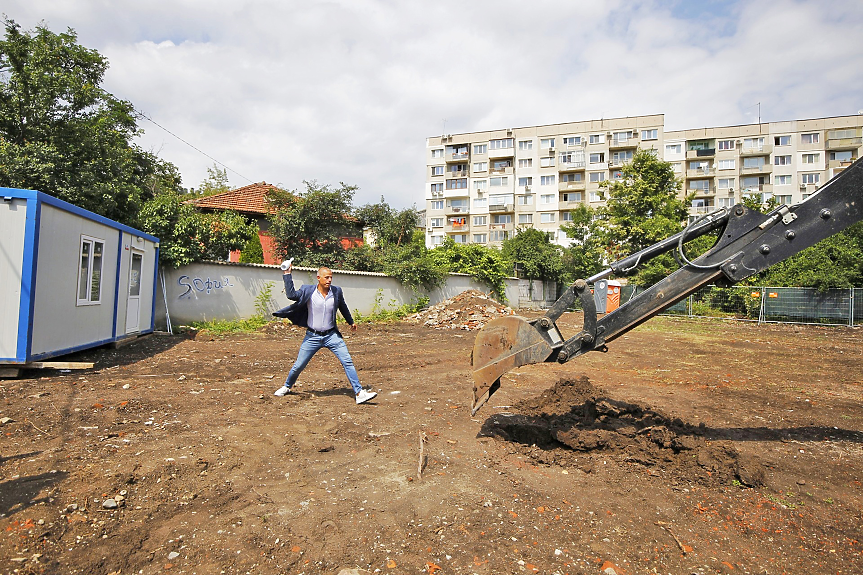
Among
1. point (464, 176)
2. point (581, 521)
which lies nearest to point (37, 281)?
point (581, 521)

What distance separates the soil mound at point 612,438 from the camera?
4.47 m

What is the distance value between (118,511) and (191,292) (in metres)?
14.0

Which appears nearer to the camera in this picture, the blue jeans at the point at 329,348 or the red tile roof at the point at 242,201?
the blue jeans at the point at 329,348

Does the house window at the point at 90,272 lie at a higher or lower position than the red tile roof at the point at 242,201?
lower

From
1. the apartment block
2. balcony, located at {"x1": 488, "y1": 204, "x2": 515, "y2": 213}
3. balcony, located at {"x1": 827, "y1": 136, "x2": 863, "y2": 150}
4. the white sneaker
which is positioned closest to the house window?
the white sneaker

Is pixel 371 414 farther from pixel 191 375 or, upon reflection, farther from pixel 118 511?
pixel 191 375

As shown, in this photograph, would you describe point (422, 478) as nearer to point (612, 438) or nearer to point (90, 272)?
point (612, 438)

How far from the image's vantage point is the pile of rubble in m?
20.2

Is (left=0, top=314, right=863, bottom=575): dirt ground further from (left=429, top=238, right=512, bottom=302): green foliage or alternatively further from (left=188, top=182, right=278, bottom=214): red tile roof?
(left=188, top=182, right=278, bottom=214): red tile roof

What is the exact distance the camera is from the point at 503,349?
468 centimetres

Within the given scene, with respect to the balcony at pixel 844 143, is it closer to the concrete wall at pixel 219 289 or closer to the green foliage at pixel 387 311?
the green foliage at pixel 387 311

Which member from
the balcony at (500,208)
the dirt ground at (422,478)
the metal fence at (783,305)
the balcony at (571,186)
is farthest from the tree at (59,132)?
the balcony at (571,186)

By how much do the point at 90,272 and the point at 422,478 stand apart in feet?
28.2

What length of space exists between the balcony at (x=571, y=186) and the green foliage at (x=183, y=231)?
49762mm
